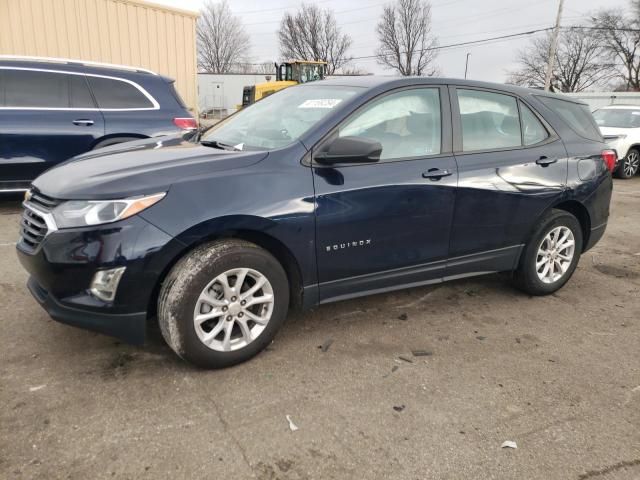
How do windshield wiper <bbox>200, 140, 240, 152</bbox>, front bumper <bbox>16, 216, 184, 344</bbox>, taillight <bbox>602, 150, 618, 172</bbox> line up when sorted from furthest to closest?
taillight <bbox>602, 150, 618, 172</bbox> → windshield wiper <bbox>200, 140, 240, 152</bbox> → front bumper <bbox>16, 216, 184, 344</bbox>

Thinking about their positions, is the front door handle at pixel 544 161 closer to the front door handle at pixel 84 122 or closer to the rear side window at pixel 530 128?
Answer: the rear side window at pixel 530 128

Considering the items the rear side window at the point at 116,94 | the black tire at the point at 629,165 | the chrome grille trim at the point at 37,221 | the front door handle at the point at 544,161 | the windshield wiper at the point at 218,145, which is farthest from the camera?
the black tire at the point at 629,165

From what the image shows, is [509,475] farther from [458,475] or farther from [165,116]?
[165,116]

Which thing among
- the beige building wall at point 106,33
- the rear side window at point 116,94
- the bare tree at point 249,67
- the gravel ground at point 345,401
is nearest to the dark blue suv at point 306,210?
the gravel ground at point 345,401

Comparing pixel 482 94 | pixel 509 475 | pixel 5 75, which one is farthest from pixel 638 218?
pixel 5 75

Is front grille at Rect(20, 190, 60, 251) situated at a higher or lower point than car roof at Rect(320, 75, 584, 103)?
lower

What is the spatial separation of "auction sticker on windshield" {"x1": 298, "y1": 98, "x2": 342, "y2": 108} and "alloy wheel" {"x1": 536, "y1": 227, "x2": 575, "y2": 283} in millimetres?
2020

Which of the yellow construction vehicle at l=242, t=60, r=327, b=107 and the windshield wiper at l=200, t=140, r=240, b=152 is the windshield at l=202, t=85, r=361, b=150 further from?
the yellow construction vehicle at l=242, t=60, r=327, b=107

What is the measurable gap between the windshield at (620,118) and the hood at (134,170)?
12.1 meters

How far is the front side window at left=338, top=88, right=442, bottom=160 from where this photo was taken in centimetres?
311

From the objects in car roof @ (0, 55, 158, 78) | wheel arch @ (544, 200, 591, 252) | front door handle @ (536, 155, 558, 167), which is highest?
car roof @ (0, 55, 158, 78)

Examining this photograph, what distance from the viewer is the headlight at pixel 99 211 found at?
94.7 inches

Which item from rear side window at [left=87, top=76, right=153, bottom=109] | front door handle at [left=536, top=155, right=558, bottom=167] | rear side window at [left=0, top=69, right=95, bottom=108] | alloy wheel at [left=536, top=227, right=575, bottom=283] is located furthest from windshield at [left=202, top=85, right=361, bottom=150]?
rear side window at [left=0, top=69, right=95, bottom=108]

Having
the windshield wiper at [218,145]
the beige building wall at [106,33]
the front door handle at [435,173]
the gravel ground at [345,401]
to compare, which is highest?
the beige building wall at [106,33]
